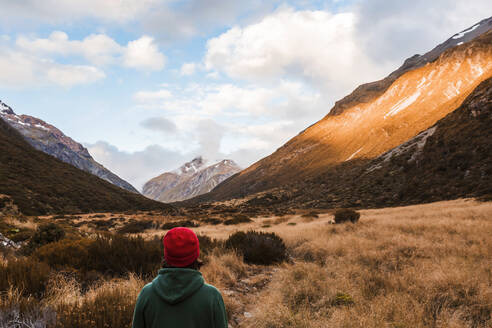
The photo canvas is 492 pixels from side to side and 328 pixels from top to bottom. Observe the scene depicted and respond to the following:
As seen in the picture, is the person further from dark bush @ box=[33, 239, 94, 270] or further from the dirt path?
dark bush @ box=[33, 239, 94, 270]

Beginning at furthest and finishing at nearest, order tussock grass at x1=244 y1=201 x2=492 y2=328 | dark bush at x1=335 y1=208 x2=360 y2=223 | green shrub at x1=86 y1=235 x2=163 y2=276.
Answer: dark bush at x1=335 y1=208 x2=360 y2=223
green shrub at x1=86 y1=235 x2=163 y2=276
tussock grass at x1=244 y1=201 x2=492 y2=328

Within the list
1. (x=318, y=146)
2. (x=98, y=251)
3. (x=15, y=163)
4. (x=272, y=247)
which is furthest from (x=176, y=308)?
(x=318, y=146)

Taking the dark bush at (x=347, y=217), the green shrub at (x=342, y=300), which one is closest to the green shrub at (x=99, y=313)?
the green shrub at (x=342, y=300)

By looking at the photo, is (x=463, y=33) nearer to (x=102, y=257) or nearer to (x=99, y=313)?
(x=102, y=257)

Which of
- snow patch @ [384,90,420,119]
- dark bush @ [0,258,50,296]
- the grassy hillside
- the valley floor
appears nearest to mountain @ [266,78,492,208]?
the grassy hillside

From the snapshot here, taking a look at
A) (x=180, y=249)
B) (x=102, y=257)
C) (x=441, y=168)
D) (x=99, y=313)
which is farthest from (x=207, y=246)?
(x=441, y=168)

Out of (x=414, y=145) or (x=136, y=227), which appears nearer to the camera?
(x=136, y=227)

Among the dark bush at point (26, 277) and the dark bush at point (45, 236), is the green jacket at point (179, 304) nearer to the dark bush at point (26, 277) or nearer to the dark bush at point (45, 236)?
the dark bush at point (26, 277)

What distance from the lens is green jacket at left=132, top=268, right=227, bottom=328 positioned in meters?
1.79

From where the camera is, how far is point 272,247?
824cm

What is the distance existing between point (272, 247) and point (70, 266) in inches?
221

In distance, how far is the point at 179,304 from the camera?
1817mm

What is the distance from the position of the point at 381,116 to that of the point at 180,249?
334 feet

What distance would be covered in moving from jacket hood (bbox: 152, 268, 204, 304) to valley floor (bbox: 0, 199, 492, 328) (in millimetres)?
1870
